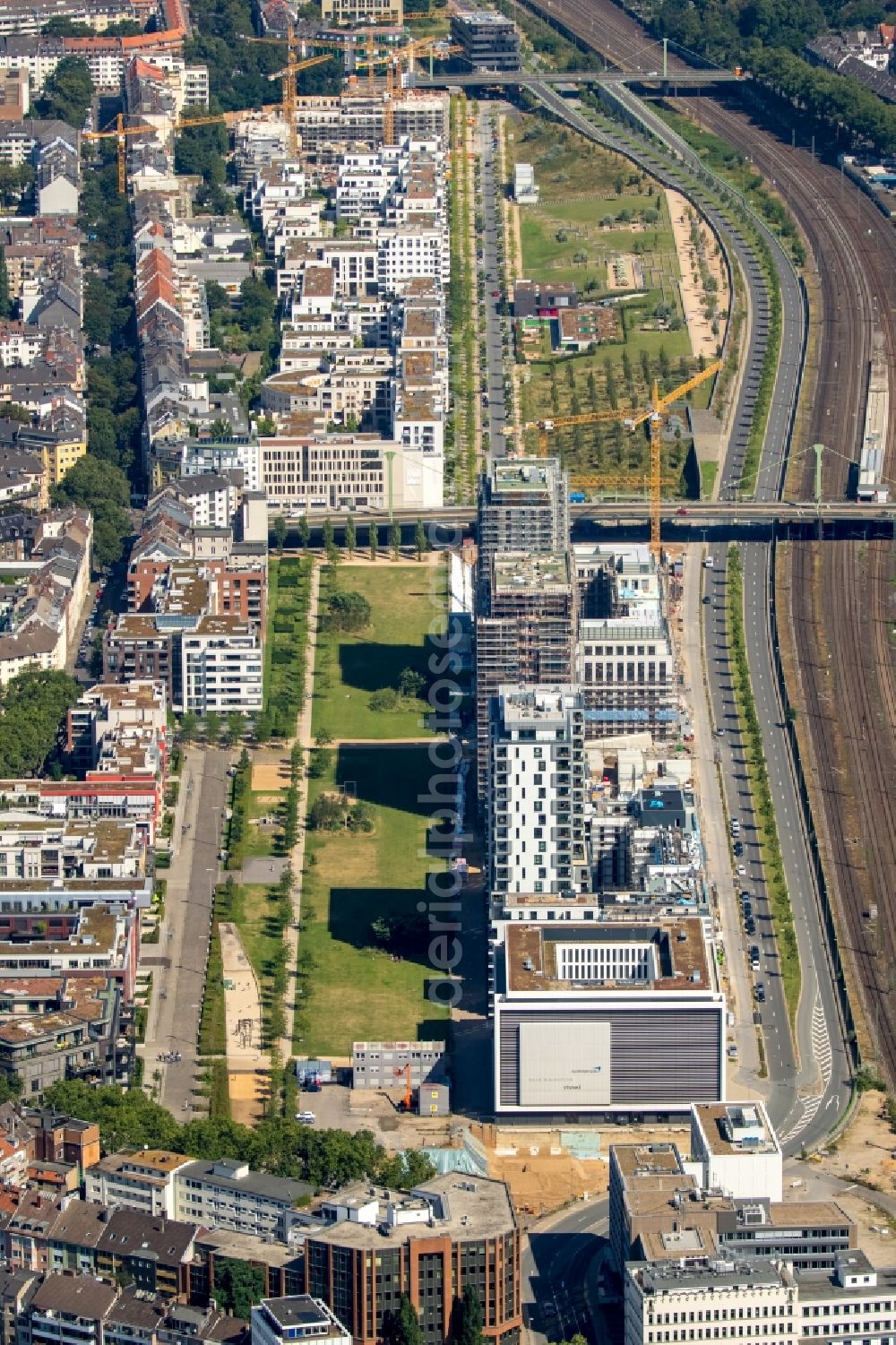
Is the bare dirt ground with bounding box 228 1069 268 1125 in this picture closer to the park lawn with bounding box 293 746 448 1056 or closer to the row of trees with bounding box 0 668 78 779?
the park lawn with bounding box 293 746 448 1056

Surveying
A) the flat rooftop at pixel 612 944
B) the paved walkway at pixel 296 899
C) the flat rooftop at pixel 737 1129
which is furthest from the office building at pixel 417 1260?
the paved walkway at pixel 296 899

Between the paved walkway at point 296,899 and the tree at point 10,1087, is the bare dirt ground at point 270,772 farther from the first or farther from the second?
the tree at point 10,1087

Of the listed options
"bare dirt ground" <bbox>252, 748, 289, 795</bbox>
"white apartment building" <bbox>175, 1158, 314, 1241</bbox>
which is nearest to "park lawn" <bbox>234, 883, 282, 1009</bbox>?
"bare dirt ground" <bbox>252, 748, 289, 795</bbox>

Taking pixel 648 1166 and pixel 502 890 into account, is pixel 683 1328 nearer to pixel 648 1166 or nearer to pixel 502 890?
pixel 648 1166

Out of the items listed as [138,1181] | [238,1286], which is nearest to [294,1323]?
[238,1286]

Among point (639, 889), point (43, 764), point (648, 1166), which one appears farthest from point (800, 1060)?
point (43, 764)
